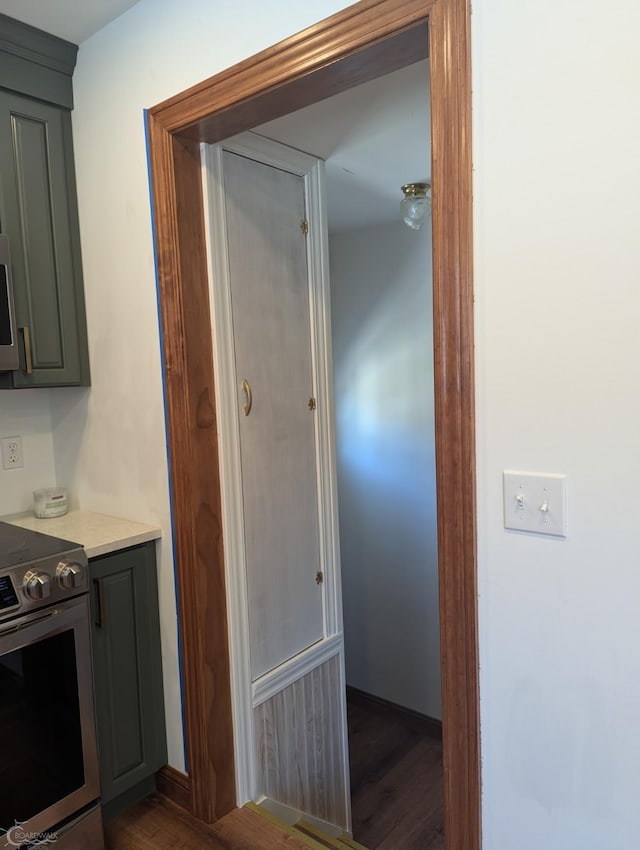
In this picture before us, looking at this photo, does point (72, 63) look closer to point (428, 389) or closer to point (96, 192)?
point (96, 192)

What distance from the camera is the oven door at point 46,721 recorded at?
1.53 meters

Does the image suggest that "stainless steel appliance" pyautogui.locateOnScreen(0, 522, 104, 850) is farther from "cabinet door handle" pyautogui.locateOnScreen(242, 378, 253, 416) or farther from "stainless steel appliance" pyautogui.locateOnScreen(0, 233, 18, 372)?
"cabinet door handle" pyautogui.locateOnScreen(242, 378, 253, 416)

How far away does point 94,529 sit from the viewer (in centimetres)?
193

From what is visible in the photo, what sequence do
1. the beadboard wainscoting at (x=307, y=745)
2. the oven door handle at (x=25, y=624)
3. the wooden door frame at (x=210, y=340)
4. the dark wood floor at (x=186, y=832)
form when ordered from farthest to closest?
the beadboard wainscoting at (x=307, y=745) < the dark wood floor at (x=186, y=832) < the oven door handle at (x=25, y=624) < the wooden door frame at (x=210, y=340)

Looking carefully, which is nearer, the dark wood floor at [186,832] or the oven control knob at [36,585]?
the oven control knob at [36,585]

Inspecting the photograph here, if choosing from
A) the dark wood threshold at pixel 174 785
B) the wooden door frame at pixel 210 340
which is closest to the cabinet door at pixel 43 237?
the wooden door frame at pixel 210 340

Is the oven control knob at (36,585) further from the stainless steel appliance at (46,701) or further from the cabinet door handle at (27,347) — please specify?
the cabinet door handle at (27,347)

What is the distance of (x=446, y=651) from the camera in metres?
1.25

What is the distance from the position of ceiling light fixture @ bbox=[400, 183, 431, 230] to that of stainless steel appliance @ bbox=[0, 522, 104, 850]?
2.03 meters

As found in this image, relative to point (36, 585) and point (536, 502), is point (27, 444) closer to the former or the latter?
point (36, 585)

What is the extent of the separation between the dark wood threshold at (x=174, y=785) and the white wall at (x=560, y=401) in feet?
3.51

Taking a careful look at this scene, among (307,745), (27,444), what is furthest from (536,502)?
(27,444)

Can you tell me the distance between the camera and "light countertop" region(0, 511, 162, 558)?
5.87 ft

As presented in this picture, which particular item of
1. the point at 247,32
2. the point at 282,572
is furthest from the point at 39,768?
the point at 247,32
